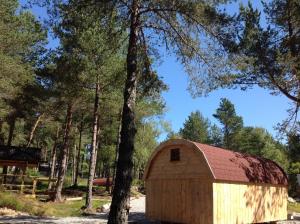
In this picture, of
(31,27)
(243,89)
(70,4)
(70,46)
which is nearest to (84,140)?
(31,27)

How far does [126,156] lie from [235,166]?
7.49 m

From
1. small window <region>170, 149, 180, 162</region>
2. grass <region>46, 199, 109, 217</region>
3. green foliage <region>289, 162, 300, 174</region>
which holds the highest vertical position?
green foliage <region>289, 162, 300, 174</region>

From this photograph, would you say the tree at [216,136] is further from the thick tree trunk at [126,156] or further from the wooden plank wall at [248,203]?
the thick tree trunk at [126,156]

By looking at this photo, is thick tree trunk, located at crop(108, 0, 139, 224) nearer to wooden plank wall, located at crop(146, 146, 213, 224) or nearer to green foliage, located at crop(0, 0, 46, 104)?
wooden plank wall, located at crop(146, 146, 213, 224)

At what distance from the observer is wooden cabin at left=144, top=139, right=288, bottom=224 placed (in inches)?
629

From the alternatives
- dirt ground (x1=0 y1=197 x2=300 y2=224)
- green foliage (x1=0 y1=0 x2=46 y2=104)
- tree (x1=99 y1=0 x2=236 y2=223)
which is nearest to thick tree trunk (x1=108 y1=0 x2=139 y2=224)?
tree (x1=99 y1=0 x2=236 y2=223)

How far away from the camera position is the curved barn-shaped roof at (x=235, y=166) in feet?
53.5

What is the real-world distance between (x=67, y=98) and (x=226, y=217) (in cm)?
1442

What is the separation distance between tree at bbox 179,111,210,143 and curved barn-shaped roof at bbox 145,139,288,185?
56.0 m

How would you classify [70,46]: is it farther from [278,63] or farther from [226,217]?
[226,217]

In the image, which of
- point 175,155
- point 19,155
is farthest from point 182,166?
point 19,155

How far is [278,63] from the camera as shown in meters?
18.3

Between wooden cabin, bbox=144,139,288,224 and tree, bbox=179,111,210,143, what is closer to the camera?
wooden cabin, bbox=144,139,288,224

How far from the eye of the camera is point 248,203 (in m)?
17.7
